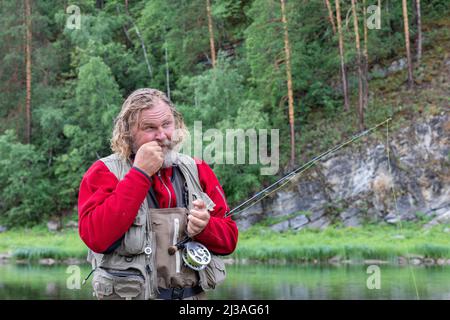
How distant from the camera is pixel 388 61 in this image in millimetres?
28609

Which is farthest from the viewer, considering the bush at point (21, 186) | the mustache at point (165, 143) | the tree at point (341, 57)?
the bush at point (21, 186)

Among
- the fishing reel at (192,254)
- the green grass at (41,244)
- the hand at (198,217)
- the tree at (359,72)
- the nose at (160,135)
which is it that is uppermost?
the tree at (359,72)

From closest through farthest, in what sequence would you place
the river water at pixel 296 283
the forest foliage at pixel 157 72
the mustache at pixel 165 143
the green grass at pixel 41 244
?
the mustache at pixel 165 143, the river water at pixel 296 283, the green grass at pixel 41 244, the forest foliage at pixel 157 72

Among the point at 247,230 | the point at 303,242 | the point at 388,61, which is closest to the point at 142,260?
the point at 303,242

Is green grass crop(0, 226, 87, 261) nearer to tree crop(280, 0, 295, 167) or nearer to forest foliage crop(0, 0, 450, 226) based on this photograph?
forest foliage crop(0, 0, 450, 226)

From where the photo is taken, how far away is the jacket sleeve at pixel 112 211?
282 centimetres

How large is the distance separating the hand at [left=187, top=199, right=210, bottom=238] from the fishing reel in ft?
0.23

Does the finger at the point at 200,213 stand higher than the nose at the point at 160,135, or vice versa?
the nose at the point at 160,135

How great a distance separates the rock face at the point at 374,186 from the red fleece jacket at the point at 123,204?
66.2ft

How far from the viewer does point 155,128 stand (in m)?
3.10

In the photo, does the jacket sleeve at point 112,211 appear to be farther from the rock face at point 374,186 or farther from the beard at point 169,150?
the rock face at point 374,186

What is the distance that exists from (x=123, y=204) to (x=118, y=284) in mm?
341

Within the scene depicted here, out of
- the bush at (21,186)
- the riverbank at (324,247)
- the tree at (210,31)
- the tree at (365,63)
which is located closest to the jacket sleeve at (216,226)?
the riverbank at (324,247)

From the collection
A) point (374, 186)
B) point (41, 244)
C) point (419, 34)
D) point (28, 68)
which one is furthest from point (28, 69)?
point (374, 186)
